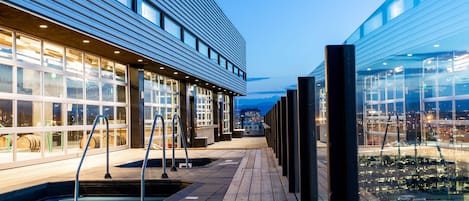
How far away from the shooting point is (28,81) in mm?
9078

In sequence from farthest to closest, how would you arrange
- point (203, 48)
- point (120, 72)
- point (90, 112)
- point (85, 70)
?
1. point (203, 48)
2. point (120, 72)
3. point (90, 112)
4. point (85, 70)

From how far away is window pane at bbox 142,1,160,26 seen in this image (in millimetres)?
13183

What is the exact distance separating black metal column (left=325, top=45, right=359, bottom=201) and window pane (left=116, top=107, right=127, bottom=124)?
41.4 ft

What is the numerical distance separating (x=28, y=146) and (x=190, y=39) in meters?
11.2

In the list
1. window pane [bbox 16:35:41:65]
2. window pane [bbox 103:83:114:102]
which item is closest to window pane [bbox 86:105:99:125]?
window pane [bbox 103:83:114:102]

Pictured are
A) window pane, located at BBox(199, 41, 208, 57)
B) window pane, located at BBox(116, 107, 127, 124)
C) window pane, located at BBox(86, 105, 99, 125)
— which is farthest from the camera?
window pane, located at BBox(199, 41, 208, 57)

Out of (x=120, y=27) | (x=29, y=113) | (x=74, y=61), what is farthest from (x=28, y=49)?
(x=120, y=27)

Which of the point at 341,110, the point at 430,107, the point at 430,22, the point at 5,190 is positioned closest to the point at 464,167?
the point at 430,107

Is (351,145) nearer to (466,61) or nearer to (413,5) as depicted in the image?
(466,61)

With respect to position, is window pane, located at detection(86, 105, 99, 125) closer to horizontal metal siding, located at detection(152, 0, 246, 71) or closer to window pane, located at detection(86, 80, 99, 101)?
window pane, located at detection(86, 80, 99, 101)

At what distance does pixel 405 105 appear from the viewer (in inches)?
71.9

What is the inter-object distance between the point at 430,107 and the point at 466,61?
29cm

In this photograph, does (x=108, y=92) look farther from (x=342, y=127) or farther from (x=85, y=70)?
(x=342, y=127)

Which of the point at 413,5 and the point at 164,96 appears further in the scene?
the point at 164,96
